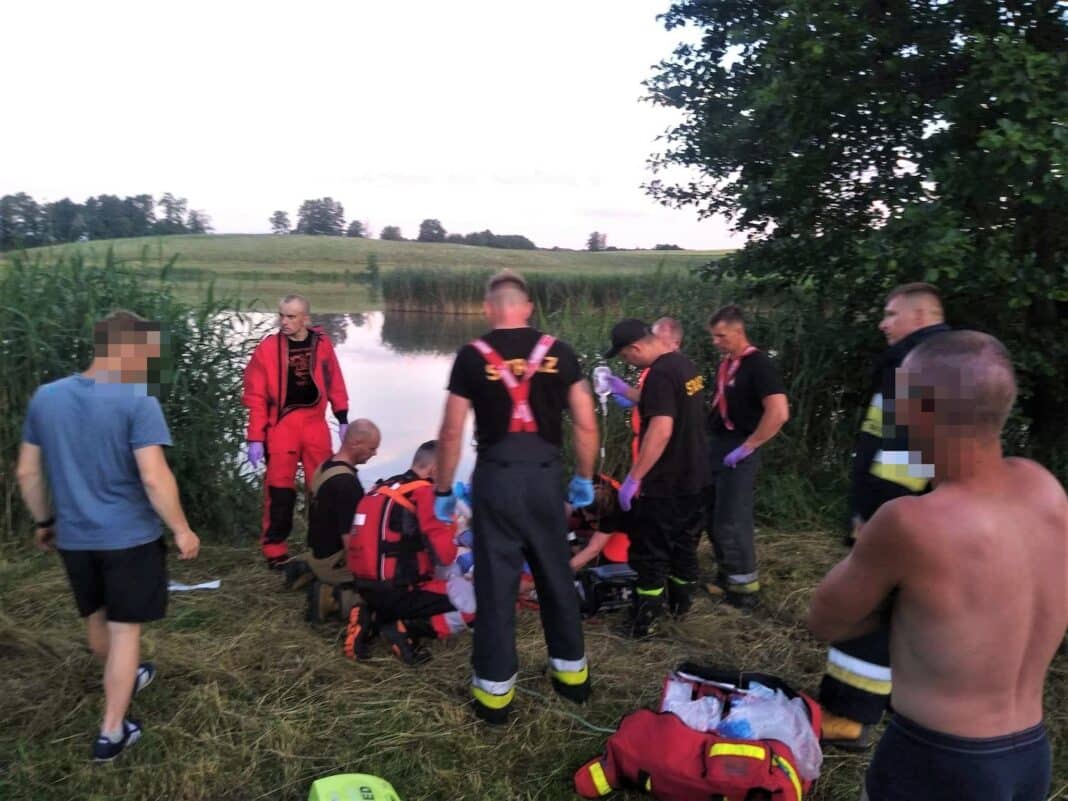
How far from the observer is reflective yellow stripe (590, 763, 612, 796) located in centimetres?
306

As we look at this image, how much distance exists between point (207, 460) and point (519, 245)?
5119 cm

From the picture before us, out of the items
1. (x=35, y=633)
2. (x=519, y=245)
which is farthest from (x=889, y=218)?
(x=519, y=245)

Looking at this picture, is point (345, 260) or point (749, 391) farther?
point (345, 260)

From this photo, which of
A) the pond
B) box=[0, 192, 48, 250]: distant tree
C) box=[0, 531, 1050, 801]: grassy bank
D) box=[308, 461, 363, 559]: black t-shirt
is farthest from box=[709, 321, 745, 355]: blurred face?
box=[0, 192, 48, 250]: distant tree

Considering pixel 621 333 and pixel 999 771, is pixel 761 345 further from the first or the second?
pixel 999 771

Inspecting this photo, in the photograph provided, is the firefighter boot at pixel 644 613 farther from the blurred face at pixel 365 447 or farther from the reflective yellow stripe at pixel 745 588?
the blurred face at pixel 365 447

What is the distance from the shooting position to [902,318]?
12.0 feet

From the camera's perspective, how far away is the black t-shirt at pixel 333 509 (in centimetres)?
476

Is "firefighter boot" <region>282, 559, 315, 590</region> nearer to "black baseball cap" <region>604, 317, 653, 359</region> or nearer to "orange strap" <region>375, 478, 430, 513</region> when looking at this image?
"orange strap" <region>375, 478, 430, 513</region>

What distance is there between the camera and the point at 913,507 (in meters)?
1.68

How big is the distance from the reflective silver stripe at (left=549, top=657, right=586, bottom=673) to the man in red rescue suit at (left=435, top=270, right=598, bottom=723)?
17 cm

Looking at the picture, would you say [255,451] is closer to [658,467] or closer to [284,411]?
[284,411]

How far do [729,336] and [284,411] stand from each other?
3152 mm

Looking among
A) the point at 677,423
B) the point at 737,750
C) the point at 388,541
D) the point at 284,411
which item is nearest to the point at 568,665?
the point at 737,750
